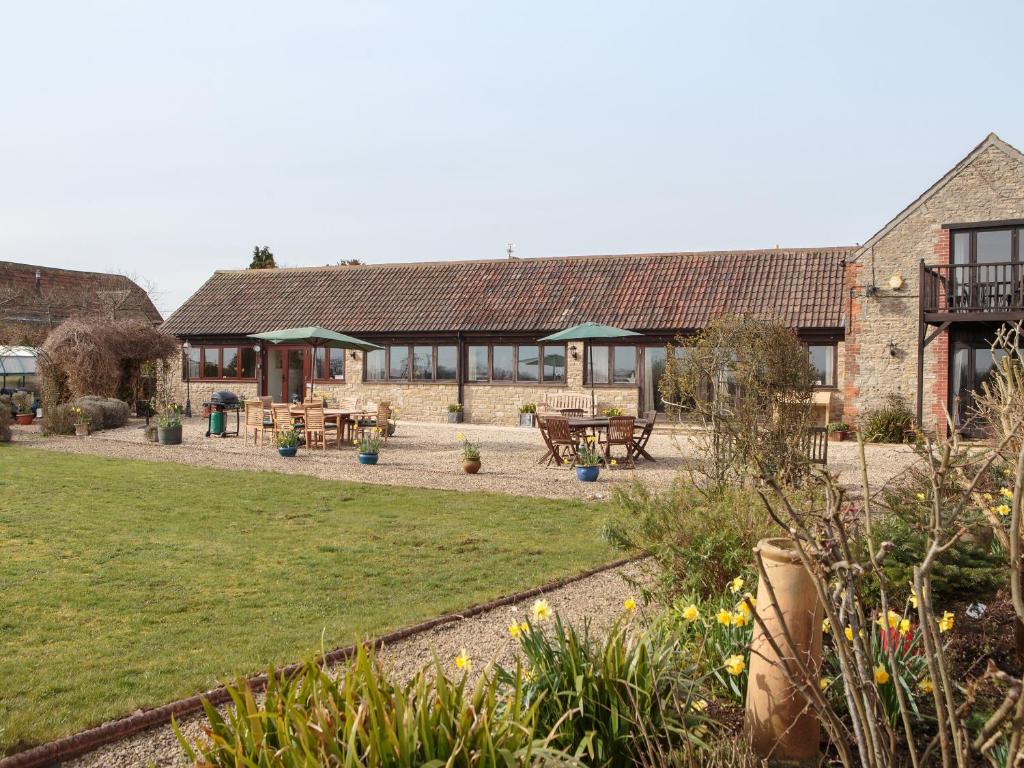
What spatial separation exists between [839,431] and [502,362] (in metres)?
10.1

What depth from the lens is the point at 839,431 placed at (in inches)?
806

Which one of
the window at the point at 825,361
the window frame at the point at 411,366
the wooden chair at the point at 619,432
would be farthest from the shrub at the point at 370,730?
the window frame at the point at 411,366

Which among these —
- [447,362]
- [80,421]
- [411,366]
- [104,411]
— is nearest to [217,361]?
[411,366]

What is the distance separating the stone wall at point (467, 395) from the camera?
2448 centimetres

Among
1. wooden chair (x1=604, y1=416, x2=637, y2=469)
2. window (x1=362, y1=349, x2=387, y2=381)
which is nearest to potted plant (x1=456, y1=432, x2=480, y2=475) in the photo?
wooden chair (x1=604, y1=416, x2=637, y2=469)

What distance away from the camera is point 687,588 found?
538 cm

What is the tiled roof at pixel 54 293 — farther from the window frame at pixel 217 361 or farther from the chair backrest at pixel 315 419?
the chair backrest at pixel 315 419

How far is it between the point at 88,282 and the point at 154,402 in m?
20.7

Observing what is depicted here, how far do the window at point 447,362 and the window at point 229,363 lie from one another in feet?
26.1

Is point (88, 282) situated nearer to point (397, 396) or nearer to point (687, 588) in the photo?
point (397, 396)

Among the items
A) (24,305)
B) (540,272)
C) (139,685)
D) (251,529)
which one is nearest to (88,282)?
(24,305)

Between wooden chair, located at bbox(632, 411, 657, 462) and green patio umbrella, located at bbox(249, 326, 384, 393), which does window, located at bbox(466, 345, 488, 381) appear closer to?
green patio umbrella, located at bbox(249, 326, 384, 393)

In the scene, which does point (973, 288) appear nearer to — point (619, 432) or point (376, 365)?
point (619, 432)

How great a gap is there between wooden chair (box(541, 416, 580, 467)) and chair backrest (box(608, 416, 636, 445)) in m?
0.67
